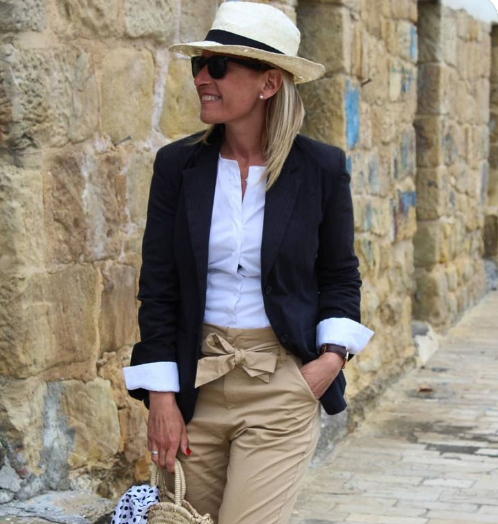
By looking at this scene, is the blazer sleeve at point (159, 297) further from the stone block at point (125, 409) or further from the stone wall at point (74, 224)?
the stone block at point (125, 409)

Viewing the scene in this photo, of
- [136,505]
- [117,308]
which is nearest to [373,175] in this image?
[117,308]

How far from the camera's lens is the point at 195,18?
174 inches

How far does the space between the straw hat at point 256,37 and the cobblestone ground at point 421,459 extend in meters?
2.29

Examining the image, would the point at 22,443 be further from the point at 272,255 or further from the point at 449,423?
the point at 449,423

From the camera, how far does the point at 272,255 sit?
9.20 ft

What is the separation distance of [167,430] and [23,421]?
0.85m

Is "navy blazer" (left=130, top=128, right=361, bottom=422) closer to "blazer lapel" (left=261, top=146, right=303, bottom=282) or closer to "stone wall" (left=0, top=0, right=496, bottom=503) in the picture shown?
"blazer lapel" (left=261, top=146, right=303, bottom=282)

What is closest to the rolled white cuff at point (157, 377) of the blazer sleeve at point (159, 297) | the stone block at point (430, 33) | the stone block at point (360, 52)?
the blazer sleeve at point (159, 297)

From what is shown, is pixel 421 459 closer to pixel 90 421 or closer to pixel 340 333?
pixel 90 421

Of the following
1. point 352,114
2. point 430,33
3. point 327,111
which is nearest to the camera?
point 327,111

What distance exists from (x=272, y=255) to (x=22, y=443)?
1.17 metres

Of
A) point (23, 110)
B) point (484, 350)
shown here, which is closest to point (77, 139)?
point (23, 110)

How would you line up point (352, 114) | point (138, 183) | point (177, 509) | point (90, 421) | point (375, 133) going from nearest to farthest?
1. point (177, 509)
2. point (90, 421)
3. point (138, 183)
4. point (352, 114)
5. point (375, 133)

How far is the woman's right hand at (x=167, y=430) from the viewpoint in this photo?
2816mm
